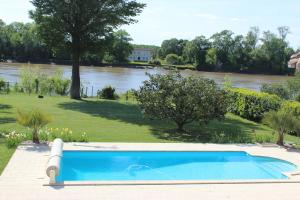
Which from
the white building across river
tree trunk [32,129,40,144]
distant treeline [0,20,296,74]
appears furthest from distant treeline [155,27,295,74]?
tree trunk [32,129,40,144]

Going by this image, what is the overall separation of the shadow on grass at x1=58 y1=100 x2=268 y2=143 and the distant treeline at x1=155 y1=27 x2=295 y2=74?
71.0 meters

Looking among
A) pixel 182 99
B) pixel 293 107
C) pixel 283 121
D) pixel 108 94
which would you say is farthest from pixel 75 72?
pixel 283 121

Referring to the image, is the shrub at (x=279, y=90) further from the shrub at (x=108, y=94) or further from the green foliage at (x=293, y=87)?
the shrub at (x=108, y=94)

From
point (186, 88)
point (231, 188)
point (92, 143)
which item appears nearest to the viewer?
point (231, 188)

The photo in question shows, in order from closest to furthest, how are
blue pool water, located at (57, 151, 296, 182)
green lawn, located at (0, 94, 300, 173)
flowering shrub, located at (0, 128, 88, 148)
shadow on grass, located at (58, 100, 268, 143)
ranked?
blue pool water, located at (57, 151, 296, 182), flowering shrub, located at (0, 128, 88, 148), green lawn, located at (0, 94, 300, 173), shadow on grass, located at (58, 100, 268, 143)

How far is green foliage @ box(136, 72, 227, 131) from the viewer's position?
48.6ft

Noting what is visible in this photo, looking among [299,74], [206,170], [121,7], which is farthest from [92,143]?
[299,74]

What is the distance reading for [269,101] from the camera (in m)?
19.4

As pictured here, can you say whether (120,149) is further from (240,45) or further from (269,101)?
(240,45)

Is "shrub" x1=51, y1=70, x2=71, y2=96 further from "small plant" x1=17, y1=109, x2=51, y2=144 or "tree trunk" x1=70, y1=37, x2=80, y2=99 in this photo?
"small plant" x1=17, y1=109, x2=51, y2=144

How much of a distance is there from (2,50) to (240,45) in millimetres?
49878

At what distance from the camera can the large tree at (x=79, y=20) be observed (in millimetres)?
23141

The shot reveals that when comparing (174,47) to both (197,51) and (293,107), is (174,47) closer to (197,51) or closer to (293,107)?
(197,51)

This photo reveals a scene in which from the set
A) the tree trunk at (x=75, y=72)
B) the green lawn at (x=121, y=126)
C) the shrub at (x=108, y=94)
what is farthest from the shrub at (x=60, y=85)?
the green lawn at (x=121, y=126)
